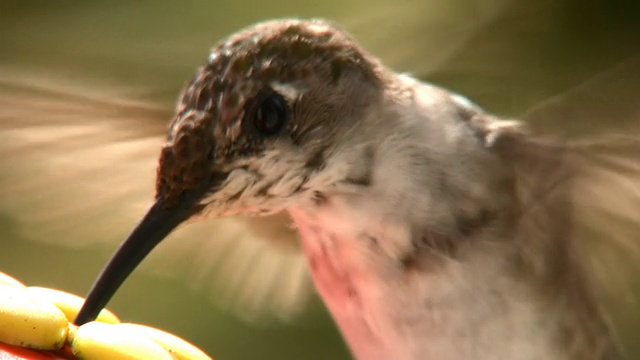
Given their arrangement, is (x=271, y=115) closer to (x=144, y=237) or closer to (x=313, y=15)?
(x=144, y=237)

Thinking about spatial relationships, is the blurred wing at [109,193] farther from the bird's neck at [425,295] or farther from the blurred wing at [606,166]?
the blurred wing at [606,166]

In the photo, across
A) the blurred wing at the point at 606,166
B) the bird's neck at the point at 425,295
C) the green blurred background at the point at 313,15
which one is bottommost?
the bird's neck at the point at 425,295

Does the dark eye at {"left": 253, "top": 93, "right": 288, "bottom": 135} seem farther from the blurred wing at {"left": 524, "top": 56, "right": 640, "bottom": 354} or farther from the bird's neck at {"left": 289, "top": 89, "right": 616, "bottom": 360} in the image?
the blurred wing at {"left": 524, "top": 56, "right": 640, "bottom": 354}

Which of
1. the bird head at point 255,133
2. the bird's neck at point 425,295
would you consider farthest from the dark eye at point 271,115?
the bird's neck at point 425,295

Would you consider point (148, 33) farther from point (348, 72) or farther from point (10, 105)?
point (348, 72)

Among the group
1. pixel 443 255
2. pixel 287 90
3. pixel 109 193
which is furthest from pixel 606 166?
pixel 109 193

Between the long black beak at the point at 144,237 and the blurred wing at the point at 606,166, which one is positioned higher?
the blurred wing at the point at 606,166

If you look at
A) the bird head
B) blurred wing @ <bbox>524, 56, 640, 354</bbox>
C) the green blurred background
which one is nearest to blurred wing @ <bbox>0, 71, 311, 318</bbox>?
the green blurred background
